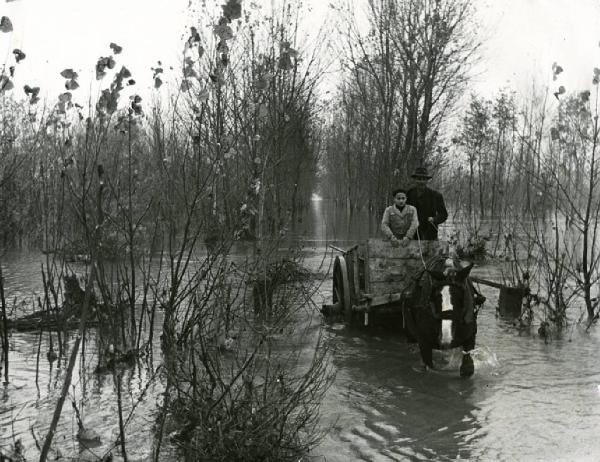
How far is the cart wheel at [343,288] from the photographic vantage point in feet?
29.9

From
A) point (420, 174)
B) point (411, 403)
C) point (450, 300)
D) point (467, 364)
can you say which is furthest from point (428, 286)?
point (420, 174)

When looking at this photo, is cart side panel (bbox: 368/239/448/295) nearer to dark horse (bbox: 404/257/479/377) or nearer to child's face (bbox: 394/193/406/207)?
child's face (bbox: 394/193/406/207)

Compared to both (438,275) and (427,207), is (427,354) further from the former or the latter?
(427,207)

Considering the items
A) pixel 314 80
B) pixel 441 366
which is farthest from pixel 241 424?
pixel 314 80

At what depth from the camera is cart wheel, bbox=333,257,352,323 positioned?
9.12 meters

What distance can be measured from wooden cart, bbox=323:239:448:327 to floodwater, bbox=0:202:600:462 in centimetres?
47

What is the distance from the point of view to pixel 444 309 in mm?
6602

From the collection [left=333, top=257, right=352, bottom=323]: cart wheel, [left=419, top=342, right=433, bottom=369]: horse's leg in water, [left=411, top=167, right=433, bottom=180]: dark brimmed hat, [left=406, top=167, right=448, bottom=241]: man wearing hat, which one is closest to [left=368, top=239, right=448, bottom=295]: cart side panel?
[left=333, top=257, right=352, bottom=323]: cart wheel

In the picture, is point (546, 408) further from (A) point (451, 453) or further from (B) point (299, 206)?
(B) point (299, 206)

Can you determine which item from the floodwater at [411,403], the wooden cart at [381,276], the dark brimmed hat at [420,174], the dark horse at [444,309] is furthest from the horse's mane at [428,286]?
the dark brimmed hat at [420,174]

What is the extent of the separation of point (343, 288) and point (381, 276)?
2.44 feet

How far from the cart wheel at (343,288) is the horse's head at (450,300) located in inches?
93.5

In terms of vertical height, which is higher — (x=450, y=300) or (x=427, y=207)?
(x=427, y=207)

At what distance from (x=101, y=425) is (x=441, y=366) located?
3.76 m
